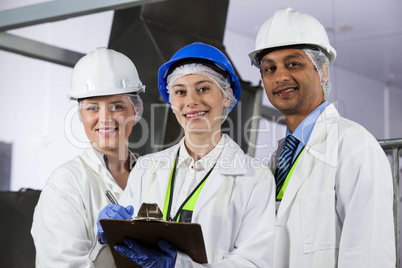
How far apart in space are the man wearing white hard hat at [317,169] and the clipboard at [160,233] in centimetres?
50

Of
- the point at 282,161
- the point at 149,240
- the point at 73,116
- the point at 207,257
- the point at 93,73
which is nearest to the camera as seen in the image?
the point at 149,240

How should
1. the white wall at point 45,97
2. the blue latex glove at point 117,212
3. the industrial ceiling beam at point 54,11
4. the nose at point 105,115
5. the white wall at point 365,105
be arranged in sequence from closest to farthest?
the blue latex glove at point 117,212
the nose at point 105,115
the industrial ceiling beam at point 54,11
the white wall at point 365,105
the white wall at point 45,97

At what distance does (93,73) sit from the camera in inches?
110

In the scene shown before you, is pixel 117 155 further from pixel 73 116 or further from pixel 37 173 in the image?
pixel 37 173

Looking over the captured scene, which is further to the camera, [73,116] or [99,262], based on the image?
[73,116]

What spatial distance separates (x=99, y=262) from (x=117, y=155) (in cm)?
78

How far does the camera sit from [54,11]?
13.2ft

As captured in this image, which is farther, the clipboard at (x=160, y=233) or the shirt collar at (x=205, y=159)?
the shirt collar at (x=205, y=159)

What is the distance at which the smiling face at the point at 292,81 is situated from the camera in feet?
8.04

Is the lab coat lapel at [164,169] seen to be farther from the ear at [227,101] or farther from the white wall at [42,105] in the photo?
the white wall at [42,105]

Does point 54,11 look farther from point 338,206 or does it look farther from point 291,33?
point 338,206

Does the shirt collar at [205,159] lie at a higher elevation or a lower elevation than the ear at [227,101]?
lower

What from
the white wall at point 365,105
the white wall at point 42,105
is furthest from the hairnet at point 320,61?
the white wall at point 42,105

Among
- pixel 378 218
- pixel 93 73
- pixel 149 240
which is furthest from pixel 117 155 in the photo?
pixel 378 218
